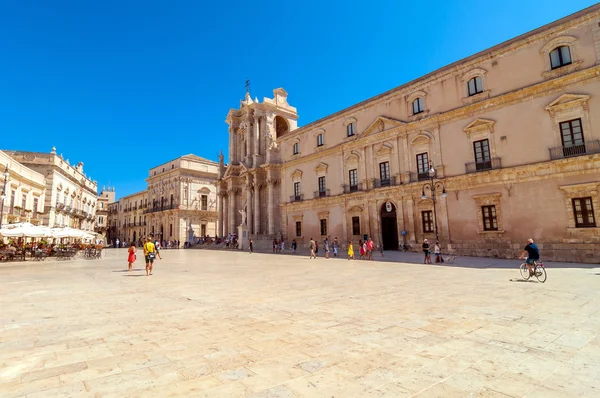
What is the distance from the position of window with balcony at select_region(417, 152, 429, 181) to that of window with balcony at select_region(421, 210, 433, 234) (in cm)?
249

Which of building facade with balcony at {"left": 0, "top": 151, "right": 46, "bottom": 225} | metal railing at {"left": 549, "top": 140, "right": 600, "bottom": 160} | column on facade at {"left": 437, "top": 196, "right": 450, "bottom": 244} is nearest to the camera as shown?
metal railing at {"left": 549, "top": 140, "right": 600, "bottom": 160}

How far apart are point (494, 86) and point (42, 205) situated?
42.0m

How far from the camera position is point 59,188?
3622cm

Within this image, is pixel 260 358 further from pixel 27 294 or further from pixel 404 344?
pixel 27 294

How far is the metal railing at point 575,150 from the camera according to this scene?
15.9m

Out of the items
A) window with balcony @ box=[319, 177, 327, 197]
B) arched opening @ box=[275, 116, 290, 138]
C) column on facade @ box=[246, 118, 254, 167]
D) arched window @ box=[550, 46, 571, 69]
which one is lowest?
window with balcony @ box=[319, 177, 327, 197]

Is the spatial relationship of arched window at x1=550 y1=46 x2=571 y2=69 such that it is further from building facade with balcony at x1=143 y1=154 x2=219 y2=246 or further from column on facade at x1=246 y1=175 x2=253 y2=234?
building facade with balcony at x1=143 y1=154 x2=219 y2=246

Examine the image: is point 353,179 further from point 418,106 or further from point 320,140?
point 418,106

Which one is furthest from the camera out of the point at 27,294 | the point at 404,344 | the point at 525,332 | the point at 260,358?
the point at 27,294

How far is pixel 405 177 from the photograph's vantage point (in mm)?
23719

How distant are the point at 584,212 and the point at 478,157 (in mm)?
6183

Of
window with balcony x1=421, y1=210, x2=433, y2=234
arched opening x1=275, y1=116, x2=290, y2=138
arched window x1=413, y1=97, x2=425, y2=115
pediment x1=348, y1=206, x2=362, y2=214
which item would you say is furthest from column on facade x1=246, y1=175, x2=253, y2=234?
window with balcony x1=421, y1=210, x2=433, y2=234

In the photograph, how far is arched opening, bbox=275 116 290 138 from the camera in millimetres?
43041

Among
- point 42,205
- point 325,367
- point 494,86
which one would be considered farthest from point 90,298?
point 42,205
